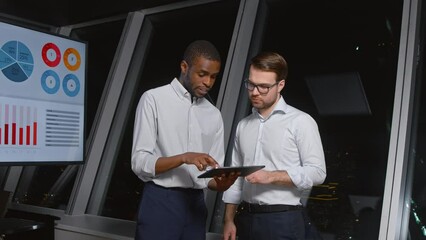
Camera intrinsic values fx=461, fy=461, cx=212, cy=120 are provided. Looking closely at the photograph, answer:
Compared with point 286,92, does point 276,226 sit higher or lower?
lower

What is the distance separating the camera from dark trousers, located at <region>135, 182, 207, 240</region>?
1721mm

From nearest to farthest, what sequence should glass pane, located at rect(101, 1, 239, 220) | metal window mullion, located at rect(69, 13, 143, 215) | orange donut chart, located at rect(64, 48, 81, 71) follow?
orange donut chart, located at rect(64, 48, 81, 71)
glass pane, located at rect(101, 1, 239, 220)
metal window mullion, located at rect(69, 13, 143, 215)

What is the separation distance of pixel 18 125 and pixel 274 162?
1.16 meters

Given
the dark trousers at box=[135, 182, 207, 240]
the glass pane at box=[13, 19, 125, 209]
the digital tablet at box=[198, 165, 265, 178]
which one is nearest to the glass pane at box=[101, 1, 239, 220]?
the glass pane at box=[13, 19, 125, 209]

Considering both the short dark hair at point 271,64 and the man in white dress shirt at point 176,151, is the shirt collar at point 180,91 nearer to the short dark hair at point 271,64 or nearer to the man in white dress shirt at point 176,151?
the man in white dress shirt at point 176,151

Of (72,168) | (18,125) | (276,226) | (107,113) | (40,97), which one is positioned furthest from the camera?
(72,168)

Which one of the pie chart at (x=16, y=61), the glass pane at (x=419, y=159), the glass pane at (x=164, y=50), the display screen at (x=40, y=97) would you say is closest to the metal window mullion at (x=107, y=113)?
the glass pane at (x=164, y=50)

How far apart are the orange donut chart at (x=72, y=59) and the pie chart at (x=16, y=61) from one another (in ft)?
0.67

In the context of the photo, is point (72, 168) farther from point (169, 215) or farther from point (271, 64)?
point (271, 64)

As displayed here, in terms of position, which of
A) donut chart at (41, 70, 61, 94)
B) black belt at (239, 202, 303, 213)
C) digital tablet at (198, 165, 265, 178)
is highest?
donut chart at (41, 70, 61, 94)

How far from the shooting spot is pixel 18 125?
207 cm

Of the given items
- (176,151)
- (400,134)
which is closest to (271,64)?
(176,151)

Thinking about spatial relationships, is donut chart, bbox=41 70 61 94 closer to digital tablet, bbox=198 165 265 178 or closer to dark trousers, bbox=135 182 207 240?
dark trousers, bbox=135 182 207 240

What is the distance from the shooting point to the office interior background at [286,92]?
242 centimetres
